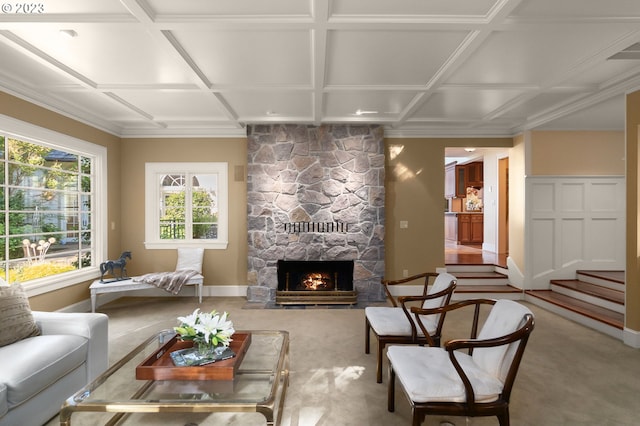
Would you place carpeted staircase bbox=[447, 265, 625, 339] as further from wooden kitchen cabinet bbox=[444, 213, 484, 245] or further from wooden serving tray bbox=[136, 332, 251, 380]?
wooden serving tray bbox=[136, 332, 251, 380]

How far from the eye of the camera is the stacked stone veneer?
5422mm

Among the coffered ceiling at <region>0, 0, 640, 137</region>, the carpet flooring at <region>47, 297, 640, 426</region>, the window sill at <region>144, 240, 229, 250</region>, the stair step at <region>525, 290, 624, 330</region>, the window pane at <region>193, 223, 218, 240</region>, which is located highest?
the coffered ceiling at <region>0, 0, 640, 137</region>

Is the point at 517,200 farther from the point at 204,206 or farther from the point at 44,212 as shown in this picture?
the point at 44,212

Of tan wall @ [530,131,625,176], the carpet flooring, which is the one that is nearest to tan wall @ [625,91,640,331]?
the carpet flooring

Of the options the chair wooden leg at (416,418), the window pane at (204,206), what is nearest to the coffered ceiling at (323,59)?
the window pane at (204,206)

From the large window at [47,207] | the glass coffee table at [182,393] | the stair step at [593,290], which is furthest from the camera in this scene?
the stair step at [593,290]

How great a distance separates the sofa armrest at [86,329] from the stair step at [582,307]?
5250 millimetres

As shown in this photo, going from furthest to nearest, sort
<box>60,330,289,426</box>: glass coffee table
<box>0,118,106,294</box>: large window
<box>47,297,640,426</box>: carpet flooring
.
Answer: <box>0,118,106,294</box>: large window → <box>47,297,640,426</box>: carpet flooring → <box>60,330,289,426</box>: glass coffee table

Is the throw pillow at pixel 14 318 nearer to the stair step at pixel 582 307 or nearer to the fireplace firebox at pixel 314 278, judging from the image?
the fireplace firebox at pixel 314 278

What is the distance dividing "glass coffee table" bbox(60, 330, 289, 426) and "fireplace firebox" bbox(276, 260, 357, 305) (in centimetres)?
272

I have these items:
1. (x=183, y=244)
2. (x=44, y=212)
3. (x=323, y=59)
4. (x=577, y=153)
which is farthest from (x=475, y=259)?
(x=44, y=212)

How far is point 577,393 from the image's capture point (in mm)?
2686

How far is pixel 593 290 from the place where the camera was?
4.90m

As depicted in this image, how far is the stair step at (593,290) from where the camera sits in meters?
4.44
